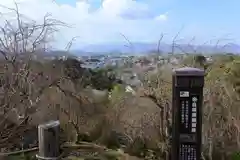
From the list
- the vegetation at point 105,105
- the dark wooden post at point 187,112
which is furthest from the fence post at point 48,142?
the vegetation at point 105,105

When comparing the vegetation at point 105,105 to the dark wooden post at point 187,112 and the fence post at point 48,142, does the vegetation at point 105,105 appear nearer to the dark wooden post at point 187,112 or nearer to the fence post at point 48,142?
the dark wooden post at point 187,112

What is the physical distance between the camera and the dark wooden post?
3039 millimetres

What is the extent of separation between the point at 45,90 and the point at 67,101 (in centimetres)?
33

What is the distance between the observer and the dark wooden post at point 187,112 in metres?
3.04

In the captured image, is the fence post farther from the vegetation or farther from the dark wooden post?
the vegetation

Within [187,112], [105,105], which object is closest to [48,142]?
[187,112]

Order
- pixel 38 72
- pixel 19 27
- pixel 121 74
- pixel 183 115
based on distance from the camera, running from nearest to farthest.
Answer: pixel 183 115
pixel 19 27
pixel 38 72
pixel 121 74

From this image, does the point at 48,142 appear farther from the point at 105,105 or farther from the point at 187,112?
the point at 105,105

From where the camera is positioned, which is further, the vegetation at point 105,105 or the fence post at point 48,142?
the vegetation at point 105,105

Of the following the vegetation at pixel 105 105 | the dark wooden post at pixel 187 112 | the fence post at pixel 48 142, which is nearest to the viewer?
the fence post at pixel 48 142

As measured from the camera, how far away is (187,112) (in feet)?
10.2

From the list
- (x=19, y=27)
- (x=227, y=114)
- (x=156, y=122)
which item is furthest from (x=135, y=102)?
(x=19, y=27)

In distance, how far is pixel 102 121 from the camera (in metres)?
4.58

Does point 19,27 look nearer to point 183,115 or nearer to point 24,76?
point 24,76
